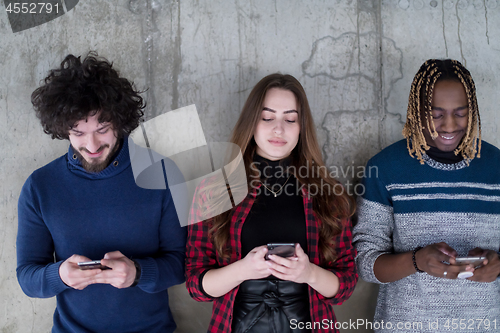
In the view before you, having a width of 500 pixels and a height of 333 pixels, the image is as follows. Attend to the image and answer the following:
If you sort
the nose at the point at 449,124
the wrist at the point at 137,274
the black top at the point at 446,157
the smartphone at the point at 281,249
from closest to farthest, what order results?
the smartphone at the point at 281,249
the wrist at the point at 137,274
the nose at the point at 449,124
the black top at the point at 446,157

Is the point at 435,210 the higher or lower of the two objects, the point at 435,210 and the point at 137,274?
the higher

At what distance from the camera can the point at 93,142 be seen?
183 cm

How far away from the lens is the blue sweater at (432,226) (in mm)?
2008

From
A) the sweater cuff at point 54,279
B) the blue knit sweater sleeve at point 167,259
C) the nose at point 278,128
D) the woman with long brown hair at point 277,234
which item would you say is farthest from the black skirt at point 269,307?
the sweater cuff at point 54,279

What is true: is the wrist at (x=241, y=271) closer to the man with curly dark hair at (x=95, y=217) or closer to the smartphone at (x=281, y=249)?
the smartphone at (x=281, y=249)

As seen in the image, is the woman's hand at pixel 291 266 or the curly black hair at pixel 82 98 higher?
the curly black hair at pixel 82 98

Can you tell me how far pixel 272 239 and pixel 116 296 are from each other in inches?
35.9

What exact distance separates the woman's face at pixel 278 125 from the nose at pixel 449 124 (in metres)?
0.80

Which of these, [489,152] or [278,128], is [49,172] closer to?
[278,128]

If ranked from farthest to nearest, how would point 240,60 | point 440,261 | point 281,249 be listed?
point 240,60 → point 440,261 → point 281,249

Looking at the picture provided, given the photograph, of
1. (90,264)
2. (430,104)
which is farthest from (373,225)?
(90,264)

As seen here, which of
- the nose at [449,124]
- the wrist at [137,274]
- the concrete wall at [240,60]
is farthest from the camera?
the concrete wall at [240,60]

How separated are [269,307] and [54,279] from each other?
110 cm

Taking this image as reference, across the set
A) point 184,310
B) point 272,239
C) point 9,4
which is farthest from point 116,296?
point 9,4
